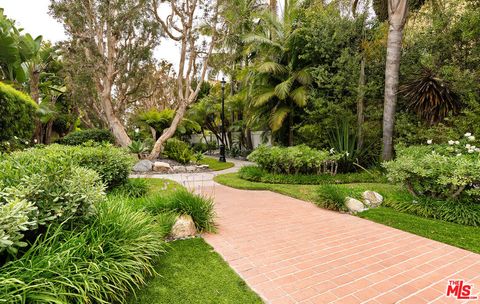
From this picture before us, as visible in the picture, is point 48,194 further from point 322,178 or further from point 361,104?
point 361,104

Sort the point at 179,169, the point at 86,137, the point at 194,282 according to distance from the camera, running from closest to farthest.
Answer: the point at 194,282, the point at 179,169, the point at 86,137

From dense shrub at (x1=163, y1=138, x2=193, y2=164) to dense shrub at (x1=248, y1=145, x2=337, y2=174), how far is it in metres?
4.99

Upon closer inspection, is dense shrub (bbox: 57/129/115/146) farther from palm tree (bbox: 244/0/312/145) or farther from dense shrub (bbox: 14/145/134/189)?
dense shrub (bbox: 14/145/134/189)

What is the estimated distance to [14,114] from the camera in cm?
823

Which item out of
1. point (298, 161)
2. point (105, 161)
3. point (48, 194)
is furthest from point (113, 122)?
point (48, 194)

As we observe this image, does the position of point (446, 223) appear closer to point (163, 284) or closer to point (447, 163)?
point (447, 163)

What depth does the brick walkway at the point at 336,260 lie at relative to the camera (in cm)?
244

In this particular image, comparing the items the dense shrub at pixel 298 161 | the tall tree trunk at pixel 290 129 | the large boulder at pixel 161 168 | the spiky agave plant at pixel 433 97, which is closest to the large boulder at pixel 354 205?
the dense shrub at pixel 298 161

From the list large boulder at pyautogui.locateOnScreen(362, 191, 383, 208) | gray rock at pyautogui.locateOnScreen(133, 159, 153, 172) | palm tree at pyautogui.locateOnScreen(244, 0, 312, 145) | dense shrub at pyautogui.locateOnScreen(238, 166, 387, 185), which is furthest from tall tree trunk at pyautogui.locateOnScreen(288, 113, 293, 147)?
gray rock at pyautogui.locateOnScreen(133, 159, 153, 172)

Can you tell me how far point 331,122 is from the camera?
9.16 meters

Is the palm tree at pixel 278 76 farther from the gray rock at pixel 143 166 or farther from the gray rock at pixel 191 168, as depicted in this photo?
the gray rock at pixel 143 166

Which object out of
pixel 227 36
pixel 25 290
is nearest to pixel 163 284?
pixel 25 290

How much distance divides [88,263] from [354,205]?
4.81 metres

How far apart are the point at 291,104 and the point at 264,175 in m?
3.67
